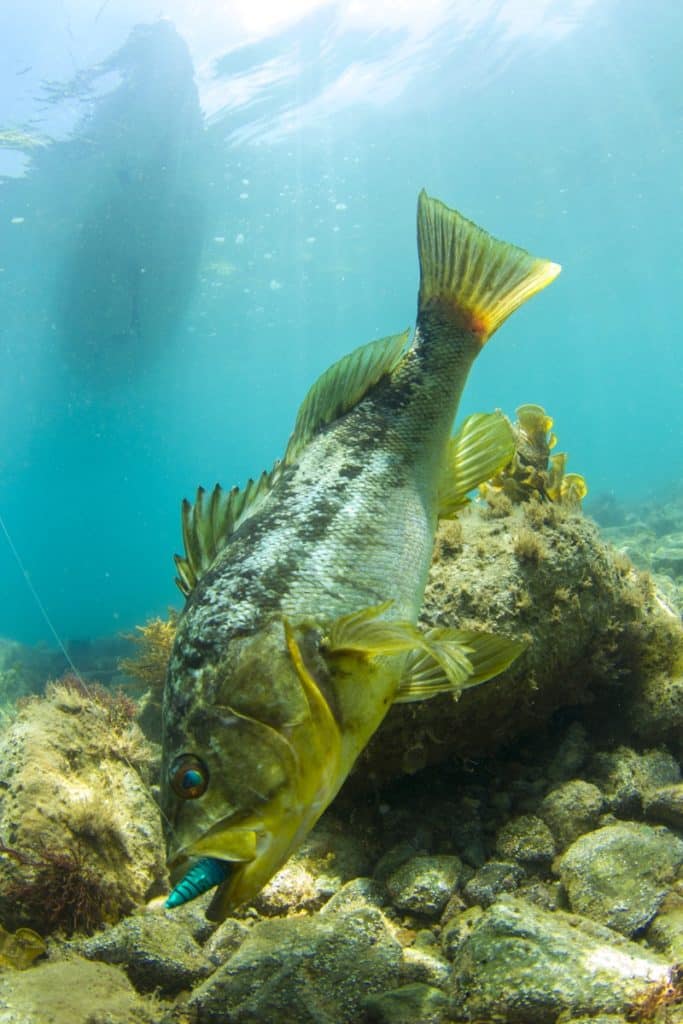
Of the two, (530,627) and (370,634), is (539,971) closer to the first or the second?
(370,634)

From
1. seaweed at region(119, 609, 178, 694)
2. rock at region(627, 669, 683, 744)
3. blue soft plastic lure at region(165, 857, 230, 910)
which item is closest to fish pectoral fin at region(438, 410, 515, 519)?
blue soft plastic lure at region(165, 857, 230, 910)

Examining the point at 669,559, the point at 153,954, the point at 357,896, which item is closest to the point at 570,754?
the point at 357,896

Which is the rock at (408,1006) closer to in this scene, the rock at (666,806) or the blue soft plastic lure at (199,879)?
the blue soft plastic lure at (199,879)

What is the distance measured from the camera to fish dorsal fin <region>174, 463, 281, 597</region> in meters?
2.44

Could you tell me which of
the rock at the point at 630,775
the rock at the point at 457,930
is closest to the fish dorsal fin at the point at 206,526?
the rock at the point at 457,930

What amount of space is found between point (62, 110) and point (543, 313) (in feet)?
209

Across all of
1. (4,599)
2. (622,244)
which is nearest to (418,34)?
(622,244)

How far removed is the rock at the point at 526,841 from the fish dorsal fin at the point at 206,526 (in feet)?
7.68

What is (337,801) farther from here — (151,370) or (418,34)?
(151,370)

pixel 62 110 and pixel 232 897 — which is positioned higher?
pixel 62 110

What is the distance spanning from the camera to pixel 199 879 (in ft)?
5.18

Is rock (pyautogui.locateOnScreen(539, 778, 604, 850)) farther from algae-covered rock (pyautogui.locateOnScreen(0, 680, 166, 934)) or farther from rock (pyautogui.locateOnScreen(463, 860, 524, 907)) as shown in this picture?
algae-covered rock (pyautogui.locateOnScreen(0, 680, 166, 934))

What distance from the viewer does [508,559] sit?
12.7 feet

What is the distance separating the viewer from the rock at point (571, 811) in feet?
11.0
